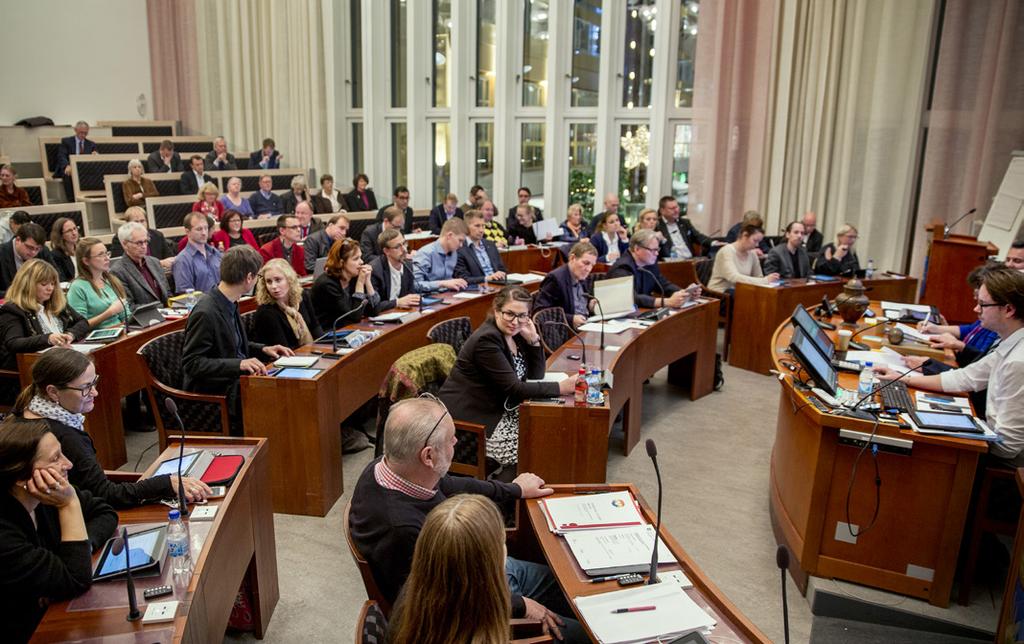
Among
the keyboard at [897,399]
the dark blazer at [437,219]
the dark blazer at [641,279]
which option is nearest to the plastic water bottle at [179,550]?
the keyboard at [897,399]

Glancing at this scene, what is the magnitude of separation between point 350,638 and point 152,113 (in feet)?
42.0

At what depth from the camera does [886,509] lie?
11.2ft

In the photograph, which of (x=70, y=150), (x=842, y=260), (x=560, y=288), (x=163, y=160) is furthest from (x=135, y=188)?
(x=842, y=260)

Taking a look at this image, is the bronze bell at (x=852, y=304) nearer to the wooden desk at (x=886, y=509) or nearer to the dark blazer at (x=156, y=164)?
the wooden desk at (x=886, y=509)

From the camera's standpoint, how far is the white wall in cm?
1140

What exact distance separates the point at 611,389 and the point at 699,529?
905 mm

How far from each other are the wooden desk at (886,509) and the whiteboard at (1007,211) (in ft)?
14.3

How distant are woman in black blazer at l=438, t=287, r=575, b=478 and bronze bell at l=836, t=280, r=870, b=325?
259 cm

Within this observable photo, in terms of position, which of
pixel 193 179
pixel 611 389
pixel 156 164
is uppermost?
pixel 156 164

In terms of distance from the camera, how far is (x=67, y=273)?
593 cm

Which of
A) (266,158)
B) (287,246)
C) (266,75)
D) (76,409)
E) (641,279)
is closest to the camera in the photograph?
(76,409)

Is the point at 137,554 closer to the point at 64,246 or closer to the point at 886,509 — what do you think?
the point at 886,509

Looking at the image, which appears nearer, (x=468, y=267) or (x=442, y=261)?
(x=442, y=261)

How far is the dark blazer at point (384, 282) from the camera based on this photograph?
18.3 ft
